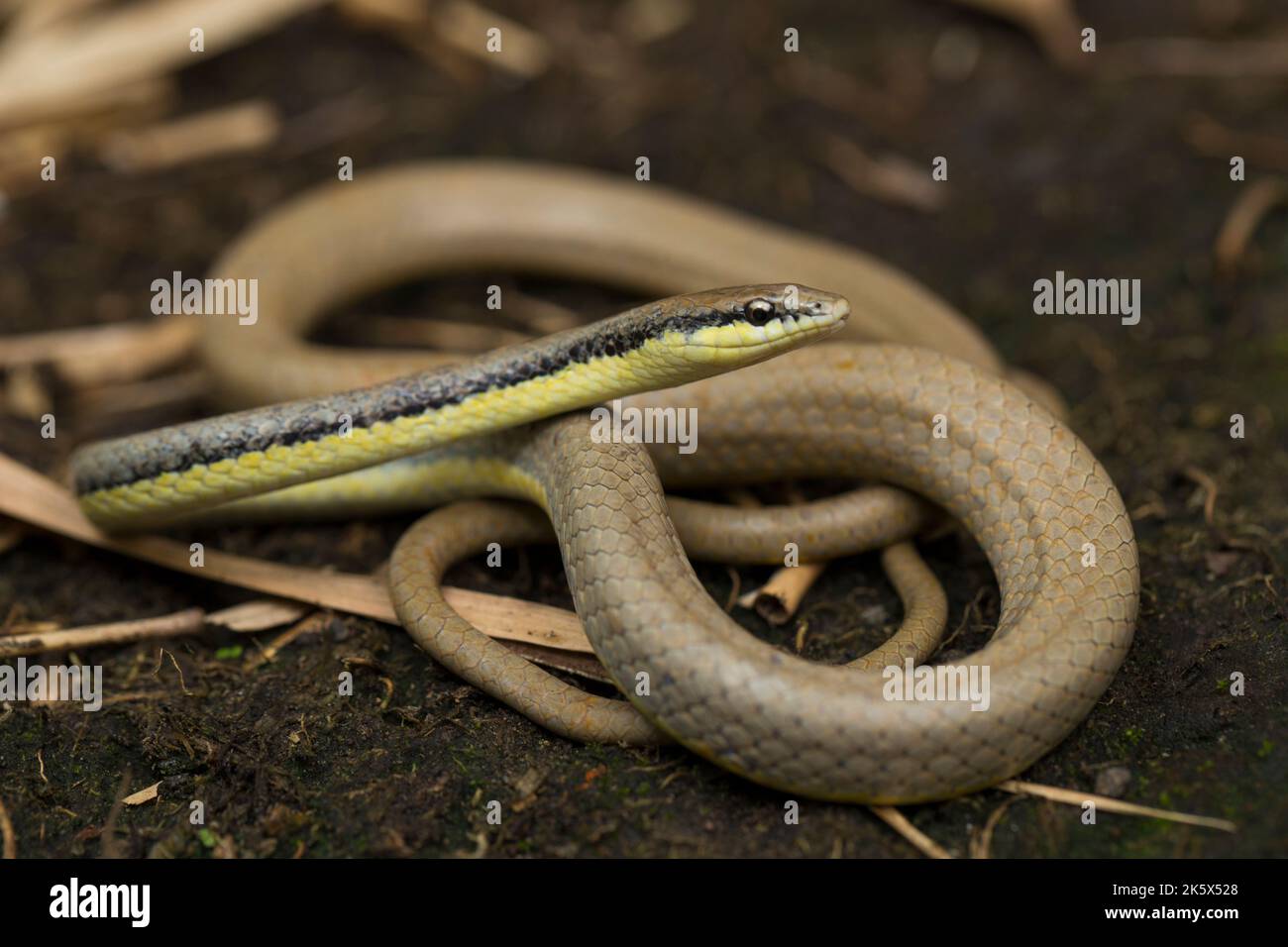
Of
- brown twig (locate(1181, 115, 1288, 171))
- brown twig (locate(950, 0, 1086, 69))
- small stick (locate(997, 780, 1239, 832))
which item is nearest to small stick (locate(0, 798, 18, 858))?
small stick (locate(997, 780, 1239, 832))

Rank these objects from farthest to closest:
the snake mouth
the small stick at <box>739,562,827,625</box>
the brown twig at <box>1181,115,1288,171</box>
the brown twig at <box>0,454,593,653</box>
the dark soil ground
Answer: the brown twig at <box>1181,115,1288,171</box> → the small stick at <box>739,562,827,625</box> → the brown twig at <box>0,454,593,653</box> → the snake mouth → the dark soil ground

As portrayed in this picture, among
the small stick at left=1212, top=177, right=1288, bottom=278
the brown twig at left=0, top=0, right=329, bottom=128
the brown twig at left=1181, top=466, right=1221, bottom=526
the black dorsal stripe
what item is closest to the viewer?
the black dorsal stripe

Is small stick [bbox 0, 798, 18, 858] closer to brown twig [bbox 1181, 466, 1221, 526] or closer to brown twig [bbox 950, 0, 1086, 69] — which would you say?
brown twig [bbox 1181, 466, 1221, 526]

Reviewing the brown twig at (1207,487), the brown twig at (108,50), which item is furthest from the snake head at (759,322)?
the brown twig at (108,50)

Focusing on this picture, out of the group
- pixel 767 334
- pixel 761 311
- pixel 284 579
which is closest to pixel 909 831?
pixel 767 334

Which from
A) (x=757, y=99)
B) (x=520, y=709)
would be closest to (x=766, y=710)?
(x=520, y=709)
